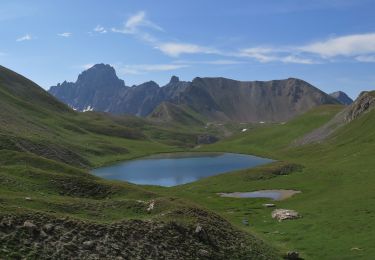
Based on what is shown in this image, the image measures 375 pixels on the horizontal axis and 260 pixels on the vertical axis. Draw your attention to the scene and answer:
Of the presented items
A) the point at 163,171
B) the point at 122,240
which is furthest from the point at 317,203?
the point at 163,171

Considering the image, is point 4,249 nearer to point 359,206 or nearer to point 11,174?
point 11,174

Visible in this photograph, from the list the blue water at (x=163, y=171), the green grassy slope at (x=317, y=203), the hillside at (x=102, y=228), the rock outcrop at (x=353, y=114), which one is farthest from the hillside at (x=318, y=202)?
the rock outcrop at (x=353, y=114)

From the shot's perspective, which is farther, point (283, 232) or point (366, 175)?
point (366, 175)

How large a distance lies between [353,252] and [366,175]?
151ft

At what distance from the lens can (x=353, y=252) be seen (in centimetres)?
4219

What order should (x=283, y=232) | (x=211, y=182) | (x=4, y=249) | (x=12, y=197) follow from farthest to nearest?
(x=211, y=182)
(x=283, y=232)
(x=12, y=197)
(x=4, y=249)

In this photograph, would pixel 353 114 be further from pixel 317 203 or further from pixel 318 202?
pixel 317 203

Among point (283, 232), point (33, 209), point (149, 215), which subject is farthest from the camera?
point (283, 232)

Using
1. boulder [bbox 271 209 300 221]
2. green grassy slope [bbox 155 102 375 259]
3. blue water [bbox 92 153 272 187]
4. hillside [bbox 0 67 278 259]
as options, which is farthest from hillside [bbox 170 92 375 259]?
blue water [bbox 92 153 272 187]

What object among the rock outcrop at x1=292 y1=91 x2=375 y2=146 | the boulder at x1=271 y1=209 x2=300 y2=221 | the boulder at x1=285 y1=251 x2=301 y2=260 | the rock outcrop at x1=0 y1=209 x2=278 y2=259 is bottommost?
the boulder at x1=285 y1=251 x2=301 y2=260

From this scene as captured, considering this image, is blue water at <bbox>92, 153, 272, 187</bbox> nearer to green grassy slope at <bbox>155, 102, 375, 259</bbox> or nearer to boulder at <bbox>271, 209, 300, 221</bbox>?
green grassy slope at <bbox>155, 102, 375, 259</bbox>

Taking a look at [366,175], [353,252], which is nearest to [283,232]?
[353,252]

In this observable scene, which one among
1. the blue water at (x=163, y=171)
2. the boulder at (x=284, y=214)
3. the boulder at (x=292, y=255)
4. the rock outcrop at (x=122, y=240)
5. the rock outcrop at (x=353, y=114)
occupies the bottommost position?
the blue water at (x=163, y=171)

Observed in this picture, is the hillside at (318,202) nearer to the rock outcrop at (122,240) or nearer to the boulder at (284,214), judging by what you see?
the boulder at (284,214)
